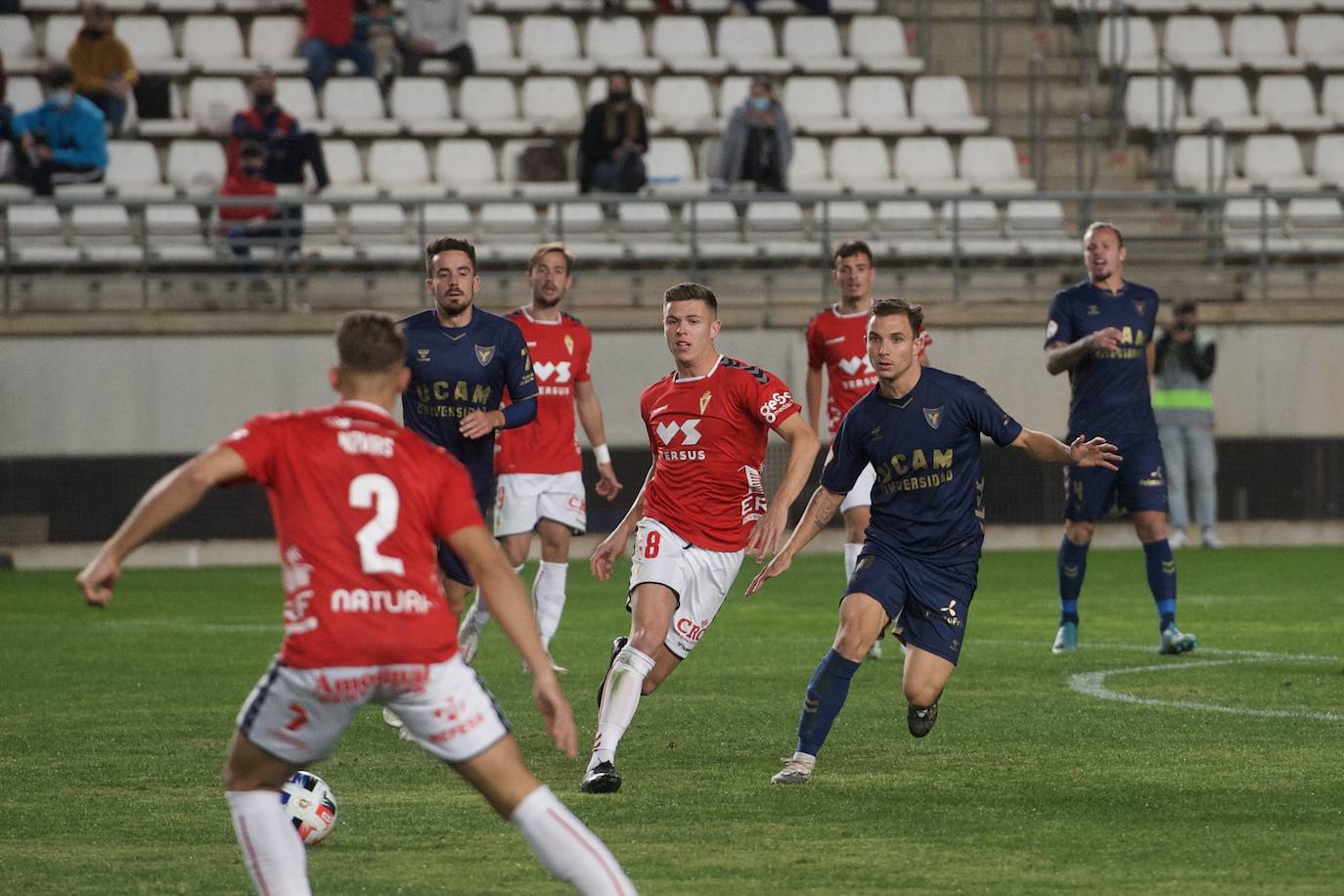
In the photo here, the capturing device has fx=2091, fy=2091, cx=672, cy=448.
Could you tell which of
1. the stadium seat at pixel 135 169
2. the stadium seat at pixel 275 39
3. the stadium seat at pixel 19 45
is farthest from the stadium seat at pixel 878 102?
the stadium seat at pixel 19 45

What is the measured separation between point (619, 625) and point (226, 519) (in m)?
6.50

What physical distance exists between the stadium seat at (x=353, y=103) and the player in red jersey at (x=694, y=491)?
47.0 feet

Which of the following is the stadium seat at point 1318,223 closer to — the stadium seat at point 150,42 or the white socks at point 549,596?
the stadium seat at point 150,42

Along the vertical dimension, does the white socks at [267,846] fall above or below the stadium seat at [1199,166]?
below

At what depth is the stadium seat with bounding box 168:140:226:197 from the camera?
70.0 feet

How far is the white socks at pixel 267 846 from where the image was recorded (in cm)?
507

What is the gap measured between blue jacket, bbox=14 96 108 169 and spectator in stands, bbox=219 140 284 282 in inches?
50.5

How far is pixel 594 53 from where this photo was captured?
23516mm

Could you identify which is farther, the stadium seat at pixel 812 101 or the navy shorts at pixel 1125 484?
the stadium seat at pixel 812 101

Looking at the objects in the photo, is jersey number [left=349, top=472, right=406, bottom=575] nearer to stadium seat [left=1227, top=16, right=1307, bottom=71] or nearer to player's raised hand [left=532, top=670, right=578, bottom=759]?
player's raised hand [left=532, top=670, right=578, bottom=759]

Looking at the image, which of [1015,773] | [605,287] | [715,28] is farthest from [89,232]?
[1015,773]

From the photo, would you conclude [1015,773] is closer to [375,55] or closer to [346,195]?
[346,195]

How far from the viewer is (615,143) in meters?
20.6

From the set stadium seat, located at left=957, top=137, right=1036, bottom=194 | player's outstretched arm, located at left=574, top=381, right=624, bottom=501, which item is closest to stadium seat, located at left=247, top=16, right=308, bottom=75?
stadium seat, located at left=957, top=137, right=1036, bottom=194
